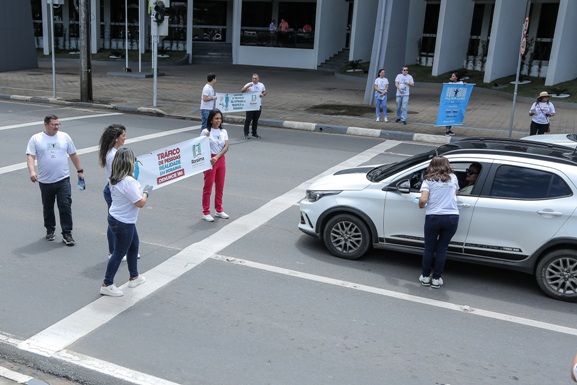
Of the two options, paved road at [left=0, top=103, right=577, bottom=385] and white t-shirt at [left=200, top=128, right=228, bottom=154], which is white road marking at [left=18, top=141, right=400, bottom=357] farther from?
white t-shirt at [left=200, top=128, right=228, bottom=154]

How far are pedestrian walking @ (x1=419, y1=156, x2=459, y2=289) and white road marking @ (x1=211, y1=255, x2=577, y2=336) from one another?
0.53 m

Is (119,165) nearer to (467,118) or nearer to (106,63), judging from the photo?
(467,118)

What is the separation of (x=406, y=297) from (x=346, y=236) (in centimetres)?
135

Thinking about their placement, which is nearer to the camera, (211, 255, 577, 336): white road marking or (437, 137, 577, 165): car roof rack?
(211, 255, 577, 336): white road marking

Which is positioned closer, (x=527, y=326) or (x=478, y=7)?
(x=527, y=326)

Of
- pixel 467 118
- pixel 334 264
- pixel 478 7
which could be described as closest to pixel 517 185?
pixel 334 264

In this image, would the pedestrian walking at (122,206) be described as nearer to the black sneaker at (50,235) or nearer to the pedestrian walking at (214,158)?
the black sneaker at (50,235)

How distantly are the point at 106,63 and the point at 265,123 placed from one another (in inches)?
860

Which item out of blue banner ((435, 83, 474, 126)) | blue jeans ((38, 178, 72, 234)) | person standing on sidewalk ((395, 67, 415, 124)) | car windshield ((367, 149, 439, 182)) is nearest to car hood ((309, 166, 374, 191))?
car windshield ((367, 149, 439, 182))

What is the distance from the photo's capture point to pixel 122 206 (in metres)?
6.35

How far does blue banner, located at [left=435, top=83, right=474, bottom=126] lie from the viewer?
1750cm

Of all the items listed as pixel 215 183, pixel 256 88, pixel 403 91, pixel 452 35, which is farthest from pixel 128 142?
pixel 452 35

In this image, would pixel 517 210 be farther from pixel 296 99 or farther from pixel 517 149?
pixel 296 99

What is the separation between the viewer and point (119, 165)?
6.26 meters
